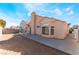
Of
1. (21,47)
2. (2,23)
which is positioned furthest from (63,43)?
(2,23)

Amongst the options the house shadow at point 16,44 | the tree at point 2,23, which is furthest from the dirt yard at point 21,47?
the tree at point 2,23

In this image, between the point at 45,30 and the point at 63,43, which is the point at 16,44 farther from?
the point at 63,43

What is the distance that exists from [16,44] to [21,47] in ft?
0.33

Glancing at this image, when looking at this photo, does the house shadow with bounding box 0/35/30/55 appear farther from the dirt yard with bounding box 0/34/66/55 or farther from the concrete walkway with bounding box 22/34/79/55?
the concrete walkway with bounding box 22/34/79/55

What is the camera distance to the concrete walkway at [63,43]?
4.50 meters

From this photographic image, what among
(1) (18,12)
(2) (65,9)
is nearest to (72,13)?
(2) (65,9)

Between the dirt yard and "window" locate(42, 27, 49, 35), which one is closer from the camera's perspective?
the dirt yard

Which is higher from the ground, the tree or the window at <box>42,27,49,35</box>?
the tree

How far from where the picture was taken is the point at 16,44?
4.61 metres

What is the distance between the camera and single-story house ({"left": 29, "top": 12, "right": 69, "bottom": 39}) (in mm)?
4551

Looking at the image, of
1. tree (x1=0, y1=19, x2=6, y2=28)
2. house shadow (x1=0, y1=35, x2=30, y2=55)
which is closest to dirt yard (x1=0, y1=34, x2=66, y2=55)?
house shadow (x1=0, y1=35, x2=30, y2=55)

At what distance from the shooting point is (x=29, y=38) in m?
4.64

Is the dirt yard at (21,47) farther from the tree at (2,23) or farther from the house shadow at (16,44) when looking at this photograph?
the tree at (2,23)

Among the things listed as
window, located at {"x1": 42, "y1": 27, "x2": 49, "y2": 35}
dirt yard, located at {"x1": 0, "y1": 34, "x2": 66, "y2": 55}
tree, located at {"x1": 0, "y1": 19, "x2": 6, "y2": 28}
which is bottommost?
dirt yard, located at {"x1": 0, "y1": 34, "x2": 66, "y2": 55}
